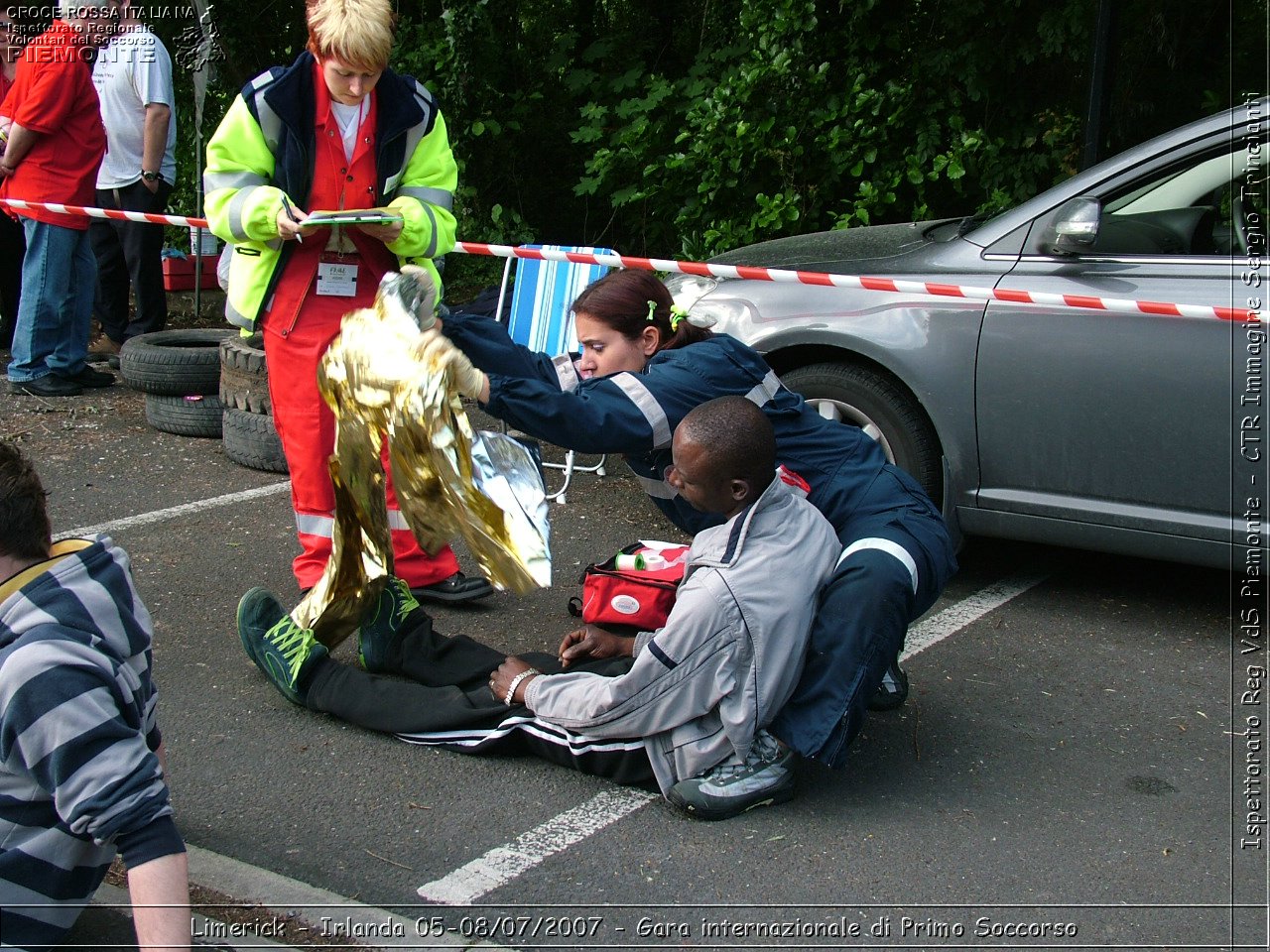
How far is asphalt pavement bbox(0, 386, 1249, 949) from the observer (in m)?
2.76

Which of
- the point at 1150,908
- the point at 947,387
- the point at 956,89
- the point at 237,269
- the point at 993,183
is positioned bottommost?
the point at 1150,908

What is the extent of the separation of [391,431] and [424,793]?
908 mm

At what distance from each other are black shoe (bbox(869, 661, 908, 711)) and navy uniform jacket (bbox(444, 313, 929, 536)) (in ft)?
1.75

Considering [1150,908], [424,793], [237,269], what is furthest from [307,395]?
[1150,908]

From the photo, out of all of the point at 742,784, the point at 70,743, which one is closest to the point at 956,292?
the point at 742,784

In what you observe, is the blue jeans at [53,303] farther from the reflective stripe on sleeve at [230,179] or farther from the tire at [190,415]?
the reflective stripe on sleeve at [230,179]

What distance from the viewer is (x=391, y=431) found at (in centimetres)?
307

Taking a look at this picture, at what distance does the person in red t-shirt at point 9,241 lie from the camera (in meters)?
8.15

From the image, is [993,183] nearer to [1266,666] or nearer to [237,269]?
[1266,666]

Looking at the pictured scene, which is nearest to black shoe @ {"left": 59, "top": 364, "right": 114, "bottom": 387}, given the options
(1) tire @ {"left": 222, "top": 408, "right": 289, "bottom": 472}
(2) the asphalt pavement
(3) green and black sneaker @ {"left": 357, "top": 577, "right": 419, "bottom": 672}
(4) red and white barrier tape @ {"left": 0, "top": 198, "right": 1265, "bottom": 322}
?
(1) tire @ {"left": 222, "top": 408, "right": 289, "bottom": 472}

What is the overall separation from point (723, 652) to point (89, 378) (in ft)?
19.0

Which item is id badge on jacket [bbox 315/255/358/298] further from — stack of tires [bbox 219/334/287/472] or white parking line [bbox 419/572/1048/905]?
stack of tires [bbox 219/334/287/472]

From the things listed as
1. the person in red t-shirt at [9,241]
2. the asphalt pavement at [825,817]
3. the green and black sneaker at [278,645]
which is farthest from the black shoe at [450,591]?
the person in red t-shirt at [9,241]

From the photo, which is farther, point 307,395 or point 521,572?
point 307,395
